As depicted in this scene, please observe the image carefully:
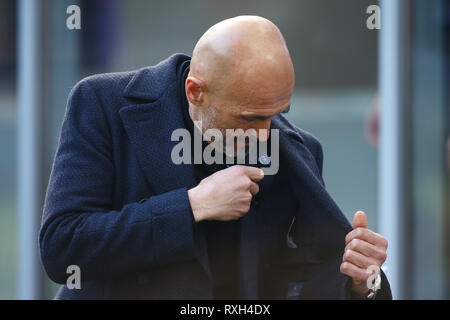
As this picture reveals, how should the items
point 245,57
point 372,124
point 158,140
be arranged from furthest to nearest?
point 372,124 → point 158,140 → point 245,57

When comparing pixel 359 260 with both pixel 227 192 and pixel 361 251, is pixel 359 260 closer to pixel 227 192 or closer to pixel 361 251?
pixel 361 251

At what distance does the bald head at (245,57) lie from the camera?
2.27 ft

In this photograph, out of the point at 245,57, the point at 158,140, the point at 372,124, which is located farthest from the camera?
the point at 372,124

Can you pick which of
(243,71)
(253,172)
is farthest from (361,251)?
(243,71)

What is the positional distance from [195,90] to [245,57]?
84 millimetres

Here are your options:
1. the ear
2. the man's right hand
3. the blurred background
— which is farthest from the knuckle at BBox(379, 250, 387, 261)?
the blurred background

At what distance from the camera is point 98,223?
0.76 m

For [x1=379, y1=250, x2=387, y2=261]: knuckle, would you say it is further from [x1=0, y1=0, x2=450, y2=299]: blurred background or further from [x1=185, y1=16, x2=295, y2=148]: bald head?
[x1=0, y1=0, x2=450, y2=299]: blurred background

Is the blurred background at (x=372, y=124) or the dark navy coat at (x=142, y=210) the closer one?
the dark navy coat at (x=142, y=210)

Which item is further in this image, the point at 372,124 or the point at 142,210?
the point at 372,124

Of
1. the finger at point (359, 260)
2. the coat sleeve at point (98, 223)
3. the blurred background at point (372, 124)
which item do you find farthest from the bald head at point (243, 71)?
the blurred background at point (372, 124)

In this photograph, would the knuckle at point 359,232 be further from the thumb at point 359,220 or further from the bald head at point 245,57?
the bald head at point 245,57
